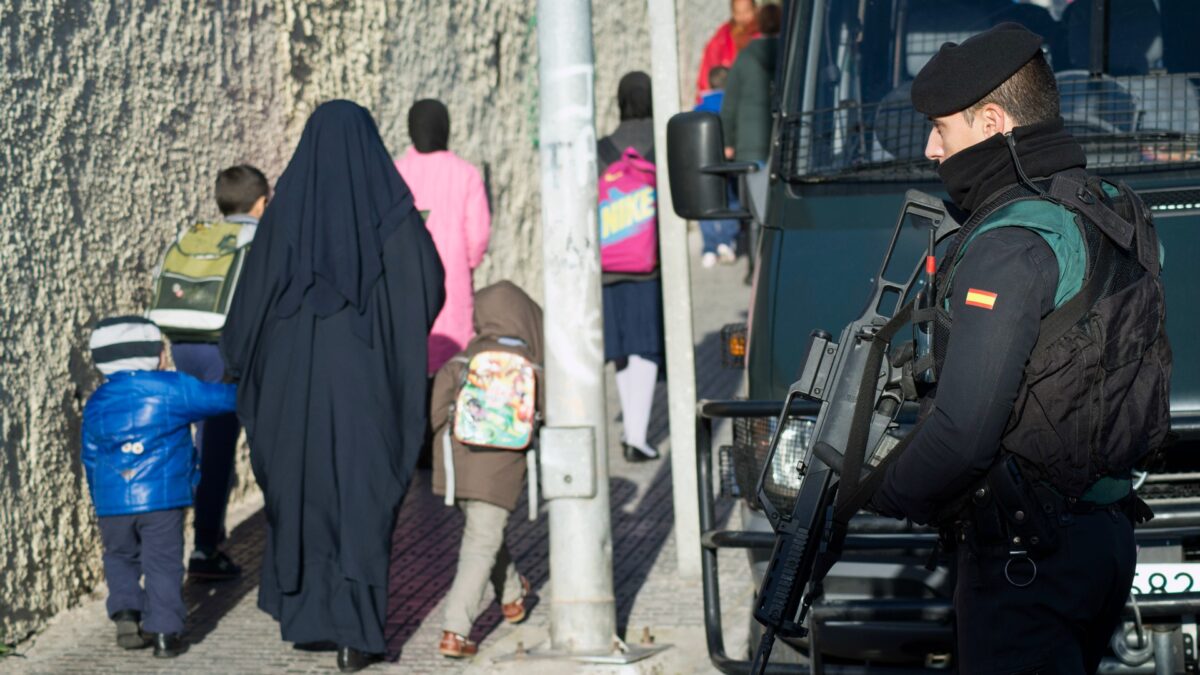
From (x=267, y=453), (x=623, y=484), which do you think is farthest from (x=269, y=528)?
(x=623, y=484)

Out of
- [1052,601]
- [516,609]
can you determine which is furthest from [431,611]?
[1052,601]

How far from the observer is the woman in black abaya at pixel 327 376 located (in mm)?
5973

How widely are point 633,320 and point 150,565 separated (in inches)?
138

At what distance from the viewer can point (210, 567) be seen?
7023mm

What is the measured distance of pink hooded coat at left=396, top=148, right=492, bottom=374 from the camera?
8383 millimetres

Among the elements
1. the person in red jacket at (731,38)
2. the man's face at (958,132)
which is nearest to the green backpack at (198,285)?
the man's face at (958,132)

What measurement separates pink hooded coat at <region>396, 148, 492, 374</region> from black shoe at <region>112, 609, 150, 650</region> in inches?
104

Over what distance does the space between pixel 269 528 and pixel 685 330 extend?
6.10ft

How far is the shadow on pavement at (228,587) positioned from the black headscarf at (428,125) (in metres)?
1.90

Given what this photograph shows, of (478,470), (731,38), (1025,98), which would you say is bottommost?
(478,470)

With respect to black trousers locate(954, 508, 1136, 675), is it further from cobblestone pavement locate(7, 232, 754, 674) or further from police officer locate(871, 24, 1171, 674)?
cobblestone pavement locate(7, 232, 754, 674)

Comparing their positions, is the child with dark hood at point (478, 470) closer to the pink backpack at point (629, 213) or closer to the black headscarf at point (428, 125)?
the black headscarf at point (428, 125)

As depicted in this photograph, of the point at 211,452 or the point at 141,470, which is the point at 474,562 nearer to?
the point at 141,470

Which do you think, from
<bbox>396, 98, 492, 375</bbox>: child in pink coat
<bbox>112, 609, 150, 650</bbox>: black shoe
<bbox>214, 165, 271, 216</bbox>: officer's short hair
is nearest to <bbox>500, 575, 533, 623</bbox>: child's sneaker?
<bbox>112, 609, 150, 650</bbox>: black shoe
